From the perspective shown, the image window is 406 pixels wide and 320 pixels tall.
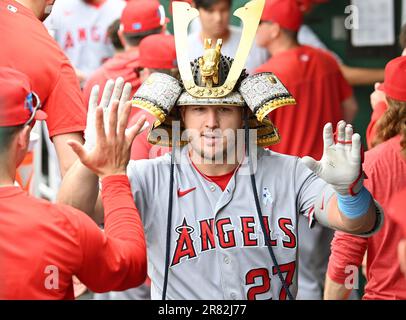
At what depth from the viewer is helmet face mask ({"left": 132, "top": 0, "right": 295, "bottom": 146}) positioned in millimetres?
3598

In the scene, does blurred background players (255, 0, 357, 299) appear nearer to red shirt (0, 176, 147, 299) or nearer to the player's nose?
the player's nose

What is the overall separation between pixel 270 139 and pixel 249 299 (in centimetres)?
62

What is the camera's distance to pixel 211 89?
3.68 m

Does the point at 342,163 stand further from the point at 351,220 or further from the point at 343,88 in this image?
the point at 343,88

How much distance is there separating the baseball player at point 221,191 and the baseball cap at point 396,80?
60 centimetres

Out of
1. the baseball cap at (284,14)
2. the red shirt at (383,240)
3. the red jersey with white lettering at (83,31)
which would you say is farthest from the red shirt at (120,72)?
the red shirt at (383,240)

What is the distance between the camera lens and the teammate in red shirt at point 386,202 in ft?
13.2

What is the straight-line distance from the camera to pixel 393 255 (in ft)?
13.2

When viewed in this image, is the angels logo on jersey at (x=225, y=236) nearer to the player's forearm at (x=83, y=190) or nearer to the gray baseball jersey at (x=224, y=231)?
the gray baseball jersey at (x=224, y=231)

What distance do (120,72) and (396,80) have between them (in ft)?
6.99

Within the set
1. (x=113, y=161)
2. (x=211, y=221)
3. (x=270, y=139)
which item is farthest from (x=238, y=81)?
(x=113, y=161)

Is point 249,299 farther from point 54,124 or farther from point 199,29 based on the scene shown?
point 199,29

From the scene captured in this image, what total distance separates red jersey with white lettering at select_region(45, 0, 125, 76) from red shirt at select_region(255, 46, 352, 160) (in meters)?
1.81

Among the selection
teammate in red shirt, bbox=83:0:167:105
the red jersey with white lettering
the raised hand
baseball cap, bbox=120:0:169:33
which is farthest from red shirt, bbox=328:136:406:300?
the red jersey with white lettering
